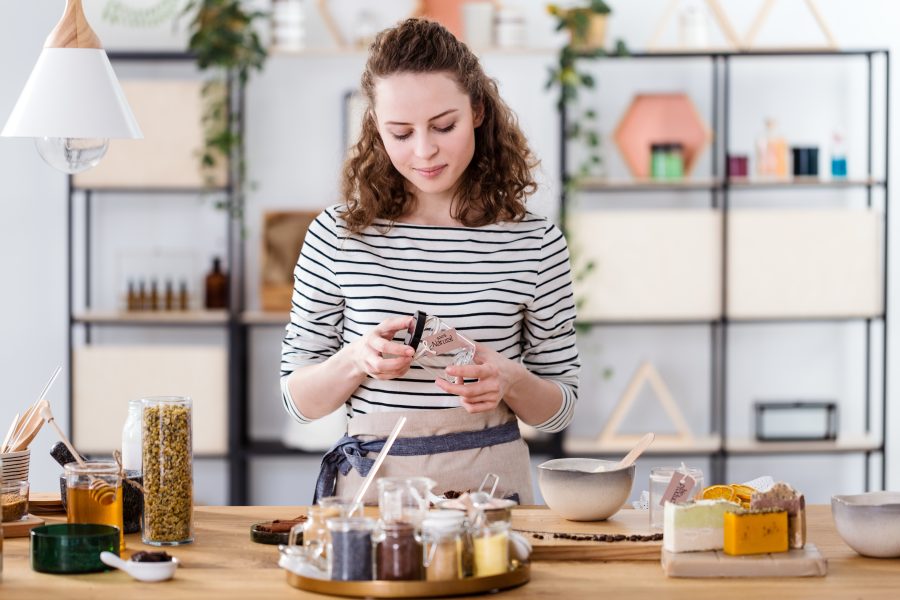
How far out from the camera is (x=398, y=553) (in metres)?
1.55

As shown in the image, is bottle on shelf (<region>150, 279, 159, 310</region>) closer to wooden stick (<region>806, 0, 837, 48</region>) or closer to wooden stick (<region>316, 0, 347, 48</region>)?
wooden stick (<region>316, 0, 347, 48</region>)

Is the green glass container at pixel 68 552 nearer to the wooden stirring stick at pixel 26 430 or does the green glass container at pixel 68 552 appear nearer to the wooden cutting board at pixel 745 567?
the wooden stirring stick at pixel 26 430

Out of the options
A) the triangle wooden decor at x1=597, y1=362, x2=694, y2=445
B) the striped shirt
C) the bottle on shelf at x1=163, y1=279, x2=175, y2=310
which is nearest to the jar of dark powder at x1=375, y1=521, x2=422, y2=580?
the striped shirt

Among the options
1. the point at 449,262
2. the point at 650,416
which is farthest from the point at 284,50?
the point at 449,262

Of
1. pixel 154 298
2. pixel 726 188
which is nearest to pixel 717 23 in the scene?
pixel 726 188

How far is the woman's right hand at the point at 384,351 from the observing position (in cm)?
191

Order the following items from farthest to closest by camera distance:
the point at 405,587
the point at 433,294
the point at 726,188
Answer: the point at 726,188, the point at 433,294, the point at 405,587

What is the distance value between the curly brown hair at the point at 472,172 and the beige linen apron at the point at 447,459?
0.36m

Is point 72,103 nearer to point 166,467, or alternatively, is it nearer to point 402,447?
point 166,467

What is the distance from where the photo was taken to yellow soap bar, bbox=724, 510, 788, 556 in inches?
66.2

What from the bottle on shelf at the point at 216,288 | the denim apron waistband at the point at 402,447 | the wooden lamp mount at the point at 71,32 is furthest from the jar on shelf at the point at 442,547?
the bottle on shelf at the point at 216,288

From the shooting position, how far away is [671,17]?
189 inches

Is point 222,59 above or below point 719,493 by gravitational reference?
above

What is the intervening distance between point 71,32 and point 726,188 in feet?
9.87
